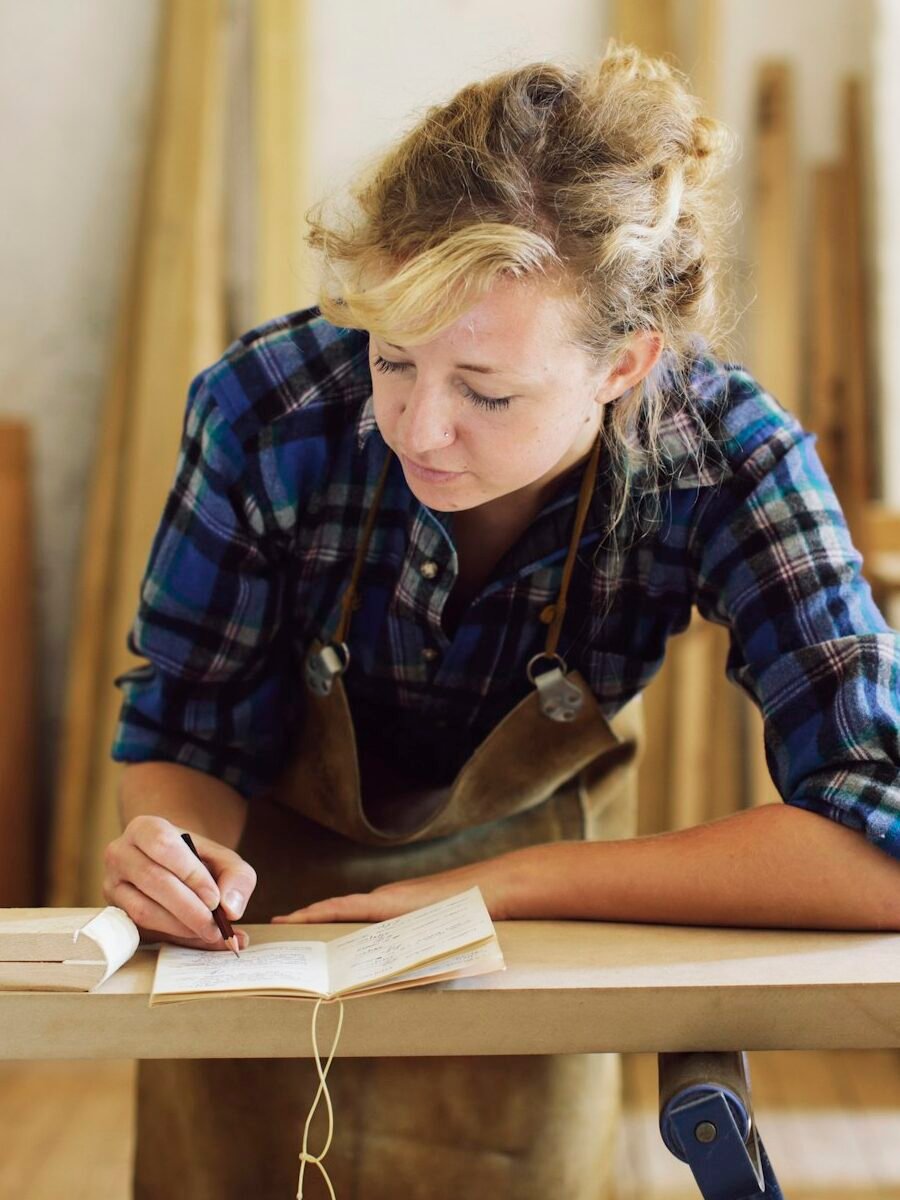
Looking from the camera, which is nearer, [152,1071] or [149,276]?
[152,1071]

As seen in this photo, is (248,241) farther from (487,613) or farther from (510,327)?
(510,327)

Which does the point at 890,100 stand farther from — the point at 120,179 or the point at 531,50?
the point at 120,179

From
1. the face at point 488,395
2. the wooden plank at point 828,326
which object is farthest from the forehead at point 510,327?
the wooden plank at point 828,326

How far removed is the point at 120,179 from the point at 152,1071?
1991 mm

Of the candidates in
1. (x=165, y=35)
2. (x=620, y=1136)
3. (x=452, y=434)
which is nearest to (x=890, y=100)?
(x=165, y=35)

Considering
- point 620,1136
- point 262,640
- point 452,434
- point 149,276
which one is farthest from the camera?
point 149,276

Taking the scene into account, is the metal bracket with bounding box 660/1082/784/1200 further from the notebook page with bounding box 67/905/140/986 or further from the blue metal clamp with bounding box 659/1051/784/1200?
the notebook page with bounding box 67/905/140/986

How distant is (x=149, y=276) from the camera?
2814 millimetres

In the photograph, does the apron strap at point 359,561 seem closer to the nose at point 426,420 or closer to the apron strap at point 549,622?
the apron strap at point 549,622

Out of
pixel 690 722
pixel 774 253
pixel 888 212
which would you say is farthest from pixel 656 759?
pixel 888 212

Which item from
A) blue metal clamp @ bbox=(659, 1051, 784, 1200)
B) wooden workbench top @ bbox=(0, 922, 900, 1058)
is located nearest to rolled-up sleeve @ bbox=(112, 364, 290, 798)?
wooden workbench top @ bbox=(0, 922, 900, 1058)

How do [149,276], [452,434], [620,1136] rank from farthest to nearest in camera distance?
[149,276] → [620,1136] → [452,434]

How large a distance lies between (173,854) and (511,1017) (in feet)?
1.16

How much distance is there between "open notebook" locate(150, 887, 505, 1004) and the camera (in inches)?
42.4
